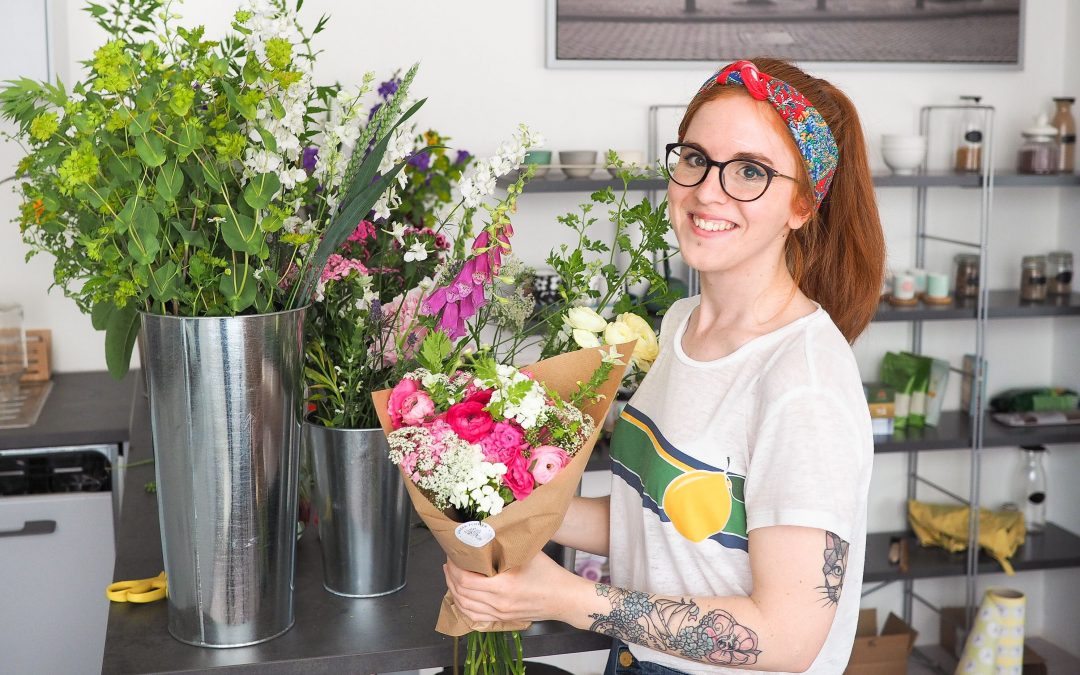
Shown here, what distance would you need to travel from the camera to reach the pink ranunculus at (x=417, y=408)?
50.1 inches

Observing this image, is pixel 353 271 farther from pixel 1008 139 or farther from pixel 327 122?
pixel 1008 139

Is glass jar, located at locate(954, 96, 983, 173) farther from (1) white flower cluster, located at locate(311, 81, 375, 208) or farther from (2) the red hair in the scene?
(1) white flower cluster, located at locate(311, 81, 375, 208)

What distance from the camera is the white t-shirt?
50.6 inches

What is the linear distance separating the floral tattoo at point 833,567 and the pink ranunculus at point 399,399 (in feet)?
1.70

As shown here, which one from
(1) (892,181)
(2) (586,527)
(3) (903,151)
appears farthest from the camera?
(3) (903,151)

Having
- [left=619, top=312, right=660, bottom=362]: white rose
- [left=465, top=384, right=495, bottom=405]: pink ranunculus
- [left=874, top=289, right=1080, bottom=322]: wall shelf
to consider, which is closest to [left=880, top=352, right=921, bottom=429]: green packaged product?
[left=874, top=289, right=1080, bottom=322]: wall shelf

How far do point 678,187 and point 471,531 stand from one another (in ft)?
1.82

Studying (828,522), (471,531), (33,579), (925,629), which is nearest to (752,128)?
(828,522)

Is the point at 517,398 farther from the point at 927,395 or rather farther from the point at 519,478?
the point at 927,395

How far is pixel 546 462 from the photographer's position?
123 cm

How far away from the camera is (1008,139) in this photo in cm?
385

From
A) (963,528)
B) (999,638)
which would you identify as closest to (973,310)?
(963,528)

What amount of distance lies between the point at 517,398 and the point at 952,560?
9.44ft

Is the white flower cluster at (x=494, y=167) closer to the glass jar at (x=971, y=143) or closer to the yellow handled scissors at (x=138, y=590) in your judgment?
the yellow handled scissors at (x=138, y=590)
